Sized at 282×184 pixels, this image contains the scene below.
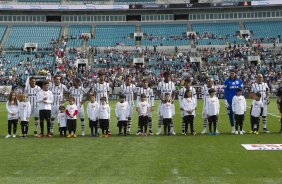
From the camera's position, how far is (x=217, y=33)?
73.1m

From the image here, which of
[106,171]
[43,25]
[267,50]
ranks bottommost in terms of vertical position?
[106,171]

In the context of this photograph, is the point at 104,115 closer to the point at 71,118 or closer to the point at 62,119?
the point at 71,118

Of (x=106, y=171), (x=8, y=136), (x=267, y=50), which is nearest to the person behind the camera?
(x=106, y=171)

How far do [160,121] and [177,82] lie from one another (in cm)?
3621

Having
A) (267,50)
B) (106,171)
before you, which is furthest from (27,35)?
(106,171)

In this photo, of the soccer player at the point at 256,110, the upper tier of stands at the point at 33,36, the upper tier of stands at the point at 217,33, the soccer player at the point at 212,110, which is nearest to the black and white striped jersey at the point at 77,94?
the soccer player at the point at 212,110

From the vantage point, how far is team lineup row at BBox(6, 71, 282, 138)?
58.6 ft

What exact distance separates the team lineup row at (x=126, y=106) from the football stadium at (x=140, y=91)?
40 millimetres

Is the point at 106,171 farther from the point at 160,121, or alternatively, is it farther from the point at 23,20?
the point at 23,20

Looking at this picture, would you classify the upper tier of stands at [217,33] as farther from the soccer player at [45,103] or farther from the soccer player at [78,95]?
the soccer player at [45,103]

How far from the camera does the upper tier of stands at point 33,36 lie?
2788 inches

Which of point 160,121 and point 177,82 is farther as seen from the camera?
point 177,82

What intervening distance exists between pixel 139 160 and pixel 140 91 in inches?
275

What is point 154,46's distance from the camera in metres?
69.9
